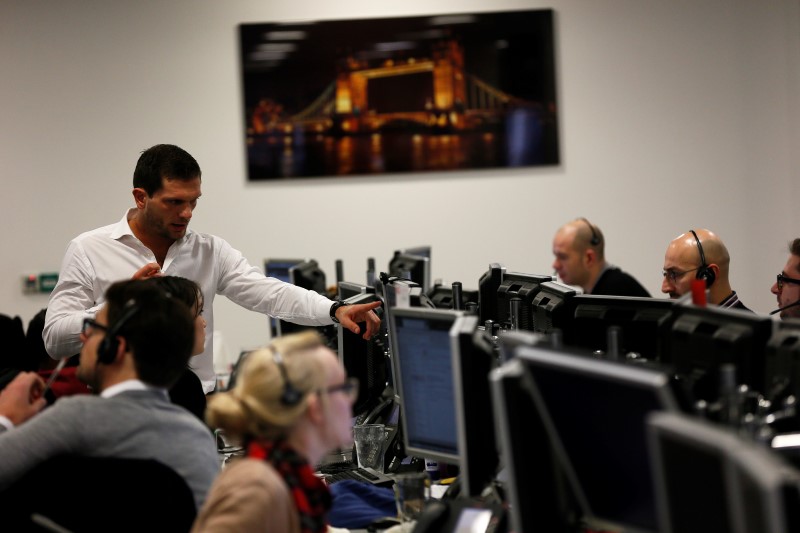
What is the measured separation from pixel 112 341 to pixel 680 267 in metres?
2.34

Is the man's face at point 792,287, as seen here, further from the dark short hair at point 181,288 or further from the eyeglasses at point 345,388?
the eyeglasses at point 345,388

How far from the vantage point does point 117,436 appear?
6.20ft

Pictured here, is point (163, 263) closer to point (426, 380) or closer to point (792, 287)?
point (426, 380)

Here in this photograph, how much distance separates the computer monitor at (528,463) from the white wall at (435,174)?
4.57 m

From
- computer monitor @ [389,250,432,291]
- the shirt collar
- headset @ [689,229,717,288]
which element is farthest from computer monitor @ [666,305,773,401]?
computer monitor @ [389,250,432,291]

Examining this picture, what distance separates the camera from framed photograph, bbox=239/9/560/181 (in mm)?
6078

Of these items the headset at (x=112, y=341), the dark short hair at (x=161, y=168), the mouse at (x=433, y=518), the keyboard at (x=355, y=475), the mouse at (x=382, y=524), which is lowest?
the keyboard at (x=355, y=475)

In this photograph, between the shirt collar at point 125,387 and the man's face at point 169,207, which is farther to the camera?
the man's face at point 169,207

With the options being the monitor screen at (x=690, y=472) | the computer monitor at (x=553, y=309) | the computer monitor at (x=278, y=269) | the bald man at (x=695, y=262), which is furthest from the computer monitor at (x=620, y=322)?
the computer monitor at (x=278, y=269)

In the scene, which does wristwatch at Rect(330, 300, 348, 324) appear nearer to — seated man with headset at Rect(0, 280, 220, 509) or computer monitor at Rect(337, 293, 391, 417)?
computer monitor at Rect(337, 293, 391, 417)

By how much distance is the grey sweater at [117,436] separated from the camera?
184cm

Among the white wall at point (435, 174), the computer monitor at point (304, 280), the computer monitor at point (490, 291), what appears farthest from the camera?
the white wall at point (435, 174)

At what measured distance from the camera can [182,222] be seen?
3.36 meters

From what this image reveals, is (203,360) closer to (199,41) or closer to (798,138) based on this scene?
(199,41)
